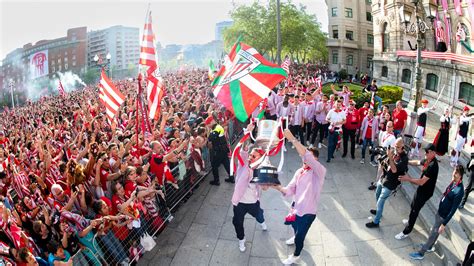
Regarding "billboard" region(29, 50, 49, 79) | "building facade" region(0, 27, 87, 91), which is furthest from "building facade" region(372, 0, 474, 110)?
"building facade" region(0, 27, 87, 91)

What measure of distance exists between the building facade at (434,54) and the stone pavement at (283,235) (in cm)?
789

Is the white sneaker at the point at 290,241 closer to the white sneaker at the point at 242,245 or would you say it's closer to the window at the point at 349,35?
the white sneaker at the point at 242,245

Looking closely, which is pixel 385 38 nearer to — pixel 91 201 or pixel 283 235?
pixel 283 235

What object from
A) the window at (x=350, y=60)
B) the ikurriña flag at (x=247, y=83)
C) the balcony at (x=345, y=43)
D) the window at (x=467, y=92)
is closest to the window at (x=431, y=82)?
the window at (x=467, y=92)

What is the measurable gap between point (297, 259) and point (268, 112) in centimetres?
661

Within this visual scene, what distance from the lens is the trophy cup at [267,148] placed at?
4891 mm

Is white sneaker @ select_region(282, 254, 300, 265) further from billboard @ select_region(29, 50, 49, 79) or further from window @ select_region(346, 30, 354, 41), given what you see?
billboard @ select_region(29, 50, 49, 79)

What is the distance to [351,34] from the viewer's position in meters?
49.2

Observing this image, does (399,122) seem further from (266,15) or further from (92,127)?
(266,15)

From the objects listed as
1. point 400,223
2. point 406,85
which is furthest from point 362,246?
point 406,85

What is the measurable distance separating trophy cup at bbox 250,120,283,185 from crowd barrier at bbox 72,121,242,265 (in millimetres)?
2008

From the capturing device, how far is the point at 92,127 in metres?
9.48

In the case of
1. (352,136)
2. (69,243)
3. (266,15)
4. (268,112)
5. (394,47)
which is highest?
(266,15)

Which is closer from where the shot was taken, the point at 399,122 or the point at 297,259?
the point at 297,259
